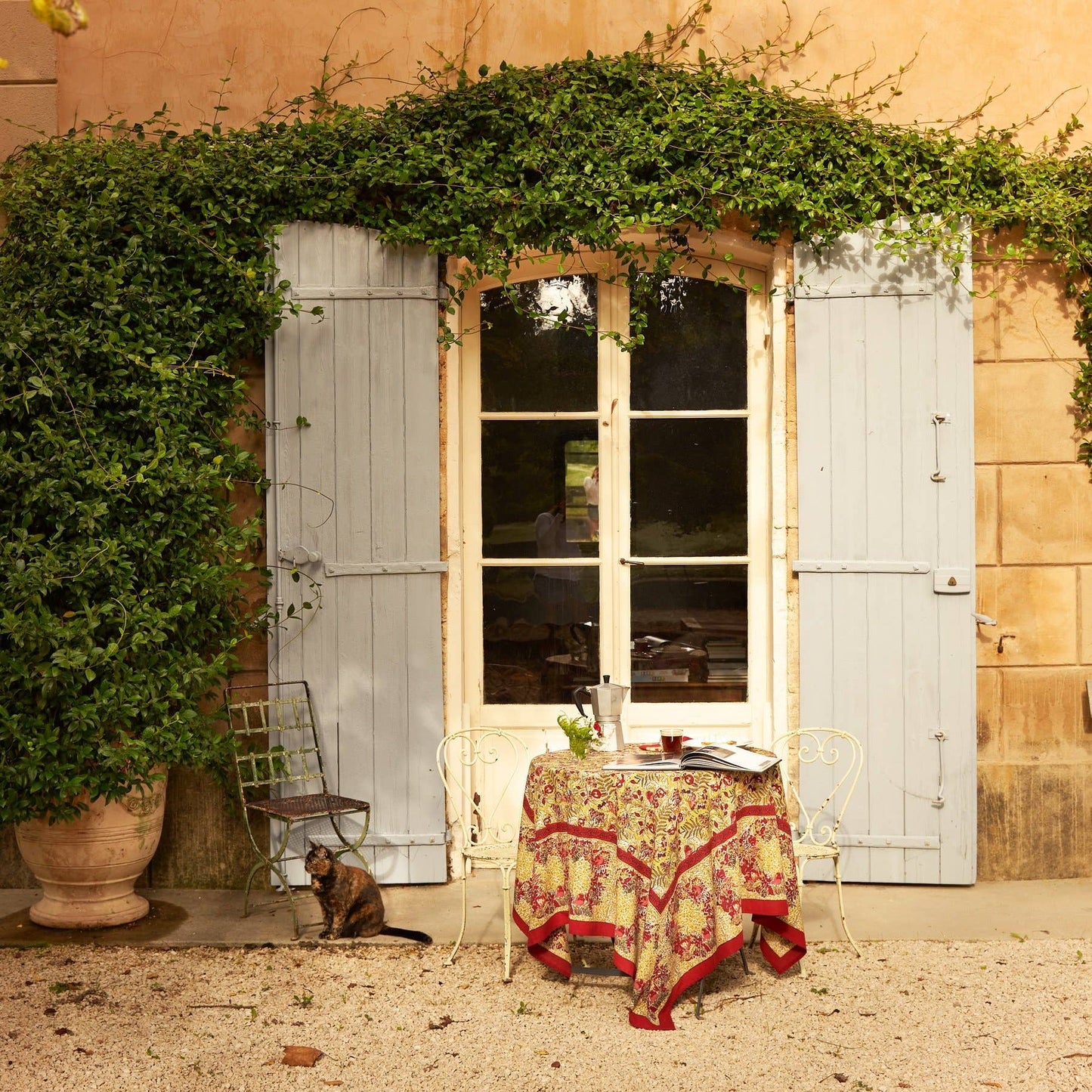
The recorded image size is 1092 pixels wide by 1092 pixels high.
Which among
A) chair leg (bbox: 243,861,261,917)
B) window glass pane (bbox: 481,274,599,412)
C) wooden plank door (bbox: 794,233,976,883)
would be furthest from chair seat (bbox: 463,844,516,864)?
window glass pane (bbox: 481,274,599,412)

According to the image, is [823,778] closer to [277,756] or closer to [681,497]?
[681,497]

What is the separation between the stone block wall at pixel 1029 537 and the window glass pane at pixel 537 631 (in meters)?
1.61

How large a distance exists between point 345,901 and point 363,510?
1.52m

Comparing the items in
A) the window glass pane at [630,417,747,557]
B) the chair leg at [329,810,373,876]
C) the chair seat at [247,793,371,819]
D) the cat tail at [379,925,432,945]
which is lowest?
the cat tail at [379,925,432,945]

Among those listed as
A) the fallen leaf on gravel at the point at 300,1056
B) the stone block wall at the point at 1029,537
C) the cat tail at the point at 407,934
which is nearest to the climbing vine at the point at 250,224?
the stone block wall at the point at 1029,537

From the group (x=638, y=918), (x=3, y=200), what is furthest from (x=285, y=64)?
(x=638, y=918)

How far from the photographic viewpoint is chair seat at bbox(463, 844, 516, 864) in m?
3.66

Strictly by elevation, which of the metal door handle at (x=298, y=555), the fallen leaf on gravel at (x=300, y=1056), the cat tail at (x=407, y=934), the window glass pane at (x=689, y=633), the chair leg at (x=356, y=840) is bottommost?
the fallen leaf on gravel at (x=300, y=1056)

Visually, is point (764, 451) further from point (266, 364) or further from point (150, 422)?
point (150, 422)

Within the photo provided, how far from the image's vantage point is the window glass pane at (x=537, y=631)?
192 inches

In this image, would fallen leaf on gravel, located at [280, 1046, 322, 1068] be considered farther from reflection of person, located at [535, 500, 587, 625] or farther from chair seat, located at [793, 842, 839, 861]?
reflection of person, located at [535, 500, 587, 625]

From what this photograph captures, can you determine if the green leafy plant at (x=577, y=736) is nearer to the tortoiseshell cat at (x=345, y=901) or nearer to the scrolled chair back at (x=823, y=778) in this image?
Answer: the tortoiseshell cat at (x=345, y=901)

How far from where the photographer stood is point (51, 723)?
408 cm

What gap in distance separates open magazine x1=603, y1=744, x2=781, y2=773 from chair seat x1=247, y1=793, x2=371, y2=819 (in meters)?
1.19
